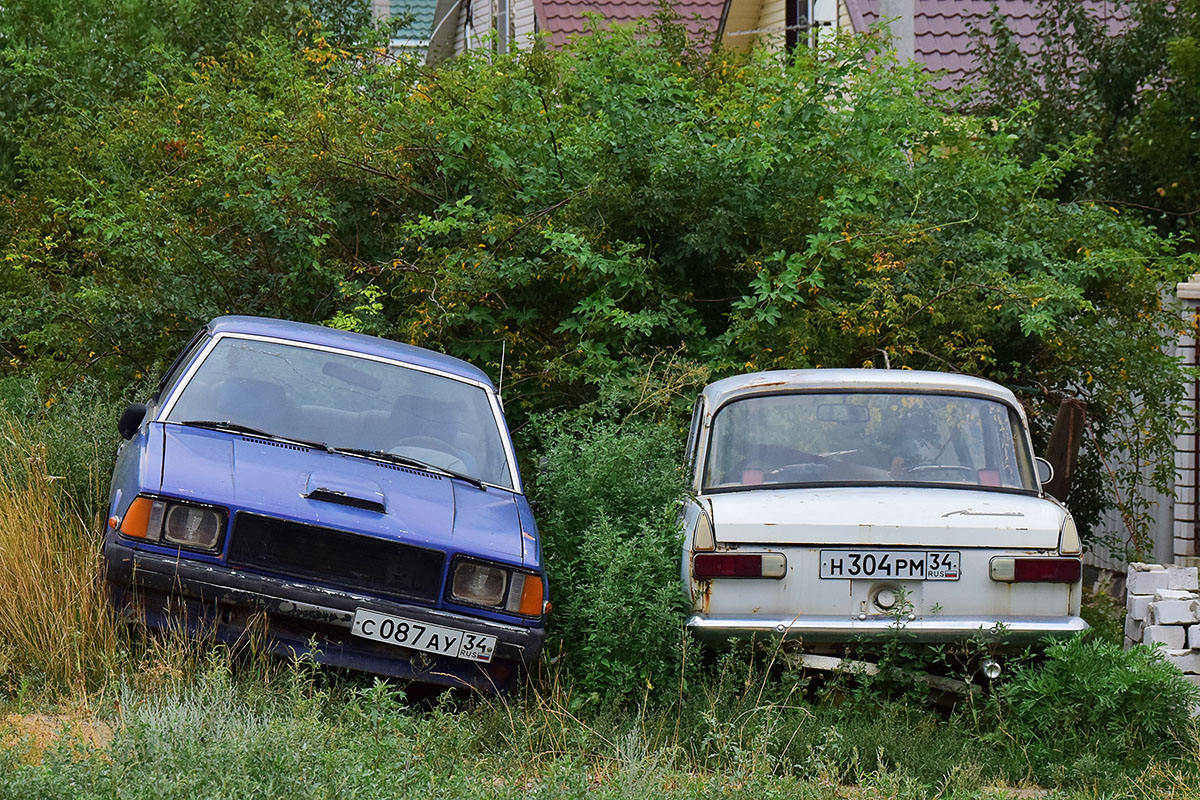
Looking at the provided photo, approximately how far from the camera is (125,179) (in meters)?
11.9

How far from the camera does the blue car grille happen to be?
5410mm

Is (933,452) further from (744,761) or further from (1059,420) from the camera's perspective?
(744,761)

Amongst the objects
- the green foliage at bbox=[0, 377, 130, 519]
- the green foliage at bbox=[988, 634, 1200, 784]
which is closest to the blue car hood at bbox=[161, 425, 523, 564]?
the green foliage at bbox=[0, 377, 130, 519]

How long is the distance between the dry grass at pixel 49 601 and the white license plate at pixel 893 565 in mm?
3120

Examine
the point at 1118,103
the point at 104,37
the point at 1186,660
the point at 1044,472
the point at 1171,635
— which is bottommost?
the point at 1186,660

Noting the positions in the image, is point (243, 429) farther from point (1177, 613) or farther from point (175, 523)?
point (1177, 613)

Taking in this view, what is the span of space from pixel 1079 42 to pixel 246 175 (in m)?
9.32

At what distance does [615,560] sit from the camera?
5.99 meters

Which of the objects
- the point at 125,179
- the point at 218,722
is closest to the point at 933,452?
the point at 218,722

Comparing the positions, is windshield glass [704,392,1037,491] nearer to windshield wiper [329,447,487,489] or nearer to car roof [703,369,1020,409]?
car roof [703,369,1020,409]

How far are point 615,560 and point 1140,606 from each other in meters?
2.71

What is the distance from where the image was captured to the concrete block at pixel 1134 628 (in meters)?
6.55

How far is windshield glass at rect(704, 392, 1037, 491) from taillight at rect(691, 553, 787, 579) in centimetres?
73

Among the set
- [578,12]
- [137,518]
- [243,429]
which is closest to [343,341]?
[243,429]
